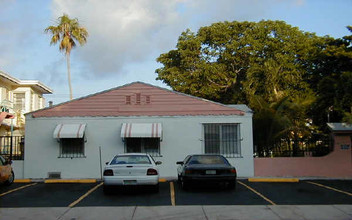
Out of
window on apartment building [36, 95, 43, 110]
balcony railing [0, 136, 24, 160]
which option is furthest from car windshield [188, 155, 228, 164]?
window on apartment building [36, 95, 43, 110]

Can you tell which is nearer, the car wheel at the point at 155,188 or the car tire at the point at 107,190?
the car tire at the point at 107,190

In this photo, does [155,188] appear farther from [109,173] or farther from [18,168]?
[18,168]

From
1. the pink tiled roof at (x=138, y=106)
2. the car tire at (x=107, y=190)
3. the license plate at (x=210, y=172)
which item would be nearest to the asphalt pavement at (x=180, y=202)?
the car tire at (x=107, y=190)

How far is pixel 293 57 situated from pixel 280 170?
14413mm

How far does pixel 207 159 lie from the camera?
45.9 feet

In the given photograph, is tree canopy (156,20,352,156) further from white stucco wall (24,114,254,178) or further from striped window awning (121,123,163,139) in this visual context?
striped window awning (121,123,163,139)

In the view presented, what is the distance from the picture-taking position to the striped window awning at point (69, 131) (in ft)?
56.8

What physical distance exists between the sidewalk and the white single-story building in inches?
312

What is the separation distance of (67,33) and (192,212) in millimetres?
25076

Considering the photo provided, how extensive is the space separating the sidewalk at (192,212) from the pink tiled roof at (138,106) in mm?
8454

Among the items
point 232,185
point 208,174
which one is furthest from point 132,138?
point 232,185

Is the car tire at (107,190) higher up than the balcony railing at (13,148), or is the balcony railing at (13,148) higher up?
the balcony railing at (13,148)

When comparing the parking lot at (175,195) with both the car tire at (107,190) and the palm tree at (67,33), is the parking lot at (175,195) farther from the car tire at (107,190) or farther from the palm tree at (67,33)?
the palm tree at (67,33)

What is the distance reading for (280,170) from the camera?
17891 mm
